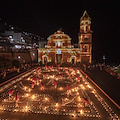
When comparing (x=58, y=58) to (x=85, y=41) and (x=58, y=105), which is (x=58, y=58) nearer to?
(x=85, y=41)

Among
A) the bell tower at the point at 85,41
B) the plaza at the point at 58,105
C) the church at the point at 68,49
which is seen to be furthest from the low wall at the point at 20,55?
the bell tower at the point at 85,41

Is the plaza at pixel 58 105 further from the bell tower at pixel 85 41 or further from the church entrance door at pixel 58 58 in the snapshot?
the church entrance door at pixel 58 58

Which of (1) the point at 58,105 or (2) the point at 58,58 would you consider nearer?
(1) the point at 58,105

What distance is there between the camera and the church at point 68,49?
33.8 metres

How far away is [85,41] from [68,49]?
6351 mm

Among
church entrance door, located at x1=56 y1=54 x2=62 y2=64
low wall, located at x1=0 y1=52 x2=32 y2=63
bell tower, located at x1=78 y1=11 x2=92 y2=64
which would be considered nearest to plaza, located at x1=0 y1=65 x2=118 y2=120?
low wall, located at x1=0 y1=52 x2=32 y2=63

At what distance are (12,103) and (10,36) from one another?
42.6 metres

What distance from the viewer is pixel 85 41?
34031mm

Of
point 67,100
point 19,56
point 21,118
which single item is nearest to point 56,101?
point 67,100

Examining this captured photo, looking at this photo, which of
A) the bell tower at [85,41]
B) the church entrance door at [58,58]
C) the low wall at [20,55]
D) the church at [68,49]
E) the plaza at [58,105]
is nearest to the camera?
the plaza at [58,105]

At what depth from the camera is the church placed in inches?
1329

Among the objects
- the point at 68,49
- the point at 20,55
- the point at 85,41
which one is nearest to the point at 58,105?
the point at 68,49

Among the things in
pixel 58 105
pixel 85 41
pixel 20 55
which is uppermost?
pixel 85 41

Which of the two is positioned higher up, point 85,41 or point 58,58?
point 85,41
